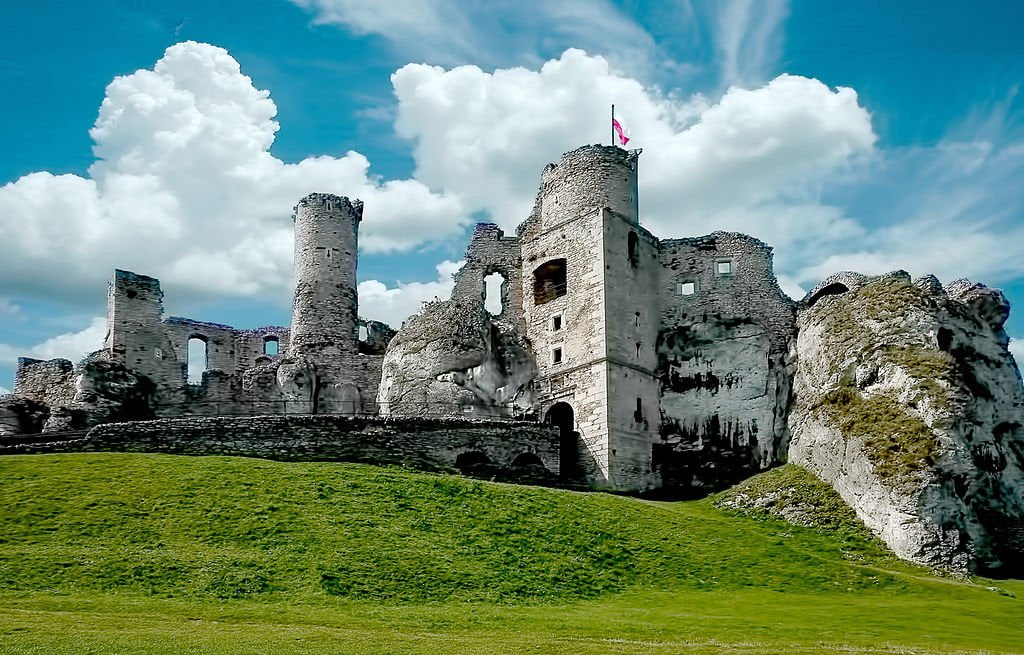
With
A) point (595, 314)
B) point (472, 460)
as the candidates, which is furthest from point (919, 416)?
point (472, 460)

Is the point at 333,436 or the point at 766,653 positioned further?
the point at 333,436

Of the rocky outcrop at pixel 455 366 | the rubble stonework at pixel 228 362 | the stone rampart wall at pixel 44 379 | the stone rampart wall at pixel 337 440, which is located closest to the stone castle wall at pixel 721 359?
the rocky outcrop at pixel 455 366

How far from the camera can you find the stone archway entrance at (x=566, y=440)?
44625mm

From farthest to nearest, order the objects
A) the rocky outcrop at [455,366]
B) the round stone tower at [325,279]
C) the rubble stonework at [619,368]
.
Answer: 1. the round stone tower at [325,279]
2. the rocky outcrop at [455,366]
3. the rubble stonework at [619,368]

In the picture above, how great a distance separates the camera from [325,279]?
176 ft

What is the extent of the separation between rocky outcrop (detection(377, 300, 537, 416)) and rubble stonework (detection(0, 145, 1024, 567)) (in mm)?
94

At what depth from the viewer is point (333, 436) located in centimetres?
3838

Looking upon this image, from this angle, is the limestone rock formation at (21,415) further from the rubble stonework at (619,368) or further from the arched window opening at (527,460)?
the arched window opening at (527,460)

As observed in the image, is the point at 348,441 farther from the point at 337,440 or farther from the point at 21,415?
the point at 21,415

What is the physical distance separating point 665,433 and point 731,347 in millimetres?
5016

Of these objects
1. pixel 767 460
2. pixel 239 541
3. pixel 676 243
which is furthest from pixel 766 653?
pixel 676 243

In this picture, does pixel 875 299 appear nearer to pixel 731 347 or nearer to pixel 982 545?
pixel 731 347

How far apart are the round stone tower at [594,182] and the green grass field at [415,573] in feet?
54.8

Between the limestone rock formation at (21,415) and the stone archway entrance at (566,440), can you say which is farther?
the limestone rock formation at (21,415)
